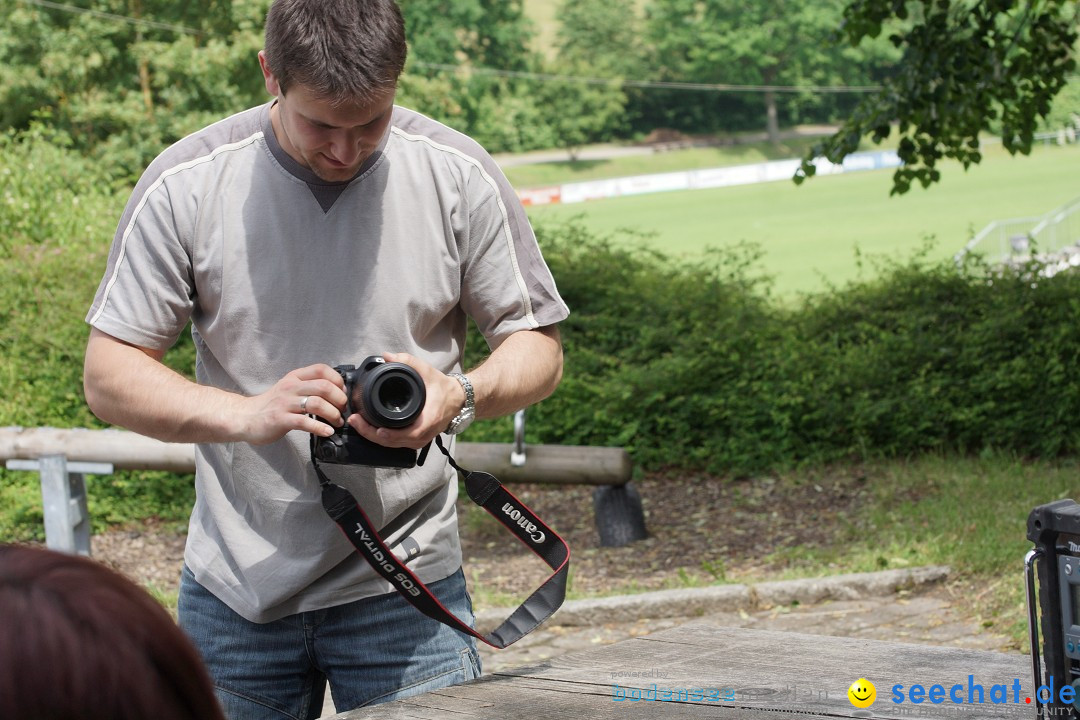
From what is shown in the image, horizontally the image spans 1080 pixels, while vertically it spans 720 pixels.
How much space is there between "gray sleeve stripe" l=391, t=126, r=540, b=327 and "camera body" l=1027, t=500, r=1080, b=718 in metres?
1.18

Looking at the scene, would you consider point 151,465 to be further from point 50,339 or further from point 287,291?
point 287,291

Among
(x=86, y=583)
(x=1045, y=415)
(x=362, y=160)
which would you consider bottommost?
(x=1045, y=415)

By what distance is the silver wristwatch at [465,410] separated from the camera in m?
2.29

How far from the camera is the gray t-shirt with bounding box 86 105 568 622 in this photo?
229 centimetres

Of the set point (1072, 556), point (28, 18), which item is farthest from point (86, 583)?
point (28, 18)

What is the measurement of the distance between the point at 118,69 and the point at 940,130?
908 inches

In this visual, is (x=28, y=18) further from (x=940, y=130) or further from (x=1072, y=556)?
(x=1072, y=556)

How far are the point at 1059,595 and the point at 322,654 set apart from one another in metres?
1.40

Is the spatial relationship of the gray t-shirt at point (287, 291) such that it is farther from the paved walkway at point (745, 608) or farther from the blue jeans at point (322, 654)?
the paved walkway at point (745, 608)

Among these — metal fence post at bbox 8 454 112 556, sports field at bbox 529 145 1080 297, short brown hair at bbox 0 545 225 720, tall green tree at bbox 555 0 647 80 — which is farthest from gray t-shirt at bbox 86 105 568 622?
tall green tree at bbox 555 0 647 80

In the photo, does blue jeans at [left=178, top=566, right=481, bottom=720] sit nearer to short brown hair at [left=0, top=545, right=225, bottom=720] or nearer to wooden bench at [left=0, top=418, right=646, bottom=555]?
short brown hair at [left=0, top=545, right=225, bottom=720]

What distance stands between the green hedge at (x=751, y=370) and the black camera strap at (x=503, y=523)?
6645 millimetres

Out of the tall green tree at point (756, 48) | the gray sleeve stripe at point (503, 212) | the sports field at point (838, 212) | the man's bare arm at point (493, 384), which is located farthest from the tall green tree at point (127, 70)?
the tall green tree at point (756, 48)

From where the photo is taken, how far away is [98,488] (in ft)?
29.2
